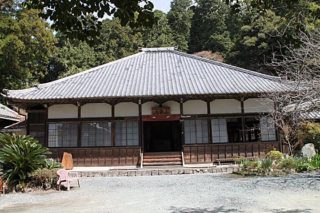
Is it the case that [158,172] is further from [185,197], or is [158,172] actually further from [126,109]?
[185,197]

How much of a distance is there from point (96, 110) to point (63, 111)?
174 cm

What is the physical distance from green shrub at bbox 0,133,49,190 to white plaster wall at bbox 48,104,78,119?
20.0 feet

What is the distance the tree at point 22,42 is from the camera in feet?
77.0

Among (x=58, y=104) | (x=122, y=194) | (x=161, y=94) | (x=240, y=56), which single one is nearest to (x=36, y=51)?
(x=58, y=104)

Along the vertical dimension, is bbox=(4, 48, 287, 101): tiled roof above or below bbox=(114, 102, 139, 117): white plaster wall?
above

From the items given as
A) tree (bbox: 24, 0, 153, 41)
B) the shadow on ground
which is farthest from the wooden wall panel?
tree (bbox: 24, 0, 153, 41)

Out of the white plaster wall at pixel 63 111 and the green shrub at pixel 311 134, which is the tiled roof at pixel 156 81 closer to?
the white plaster wall at pixel 63 111

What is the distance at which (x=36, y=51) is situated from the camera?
2559 cm

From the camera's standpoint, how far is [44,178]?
12.6 m

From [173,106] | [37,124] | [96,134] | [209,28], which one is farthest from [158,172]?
[209,28]

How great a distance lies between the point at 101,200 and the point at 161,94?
28.2ft

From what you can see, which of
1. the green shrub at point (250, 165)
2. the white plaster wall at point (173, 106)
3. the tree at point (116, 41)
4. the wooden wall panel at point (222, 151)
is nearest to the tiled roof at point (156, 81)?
the white plaster wall at point (173, 106)

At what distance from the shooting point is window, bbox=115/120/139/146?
18.9m

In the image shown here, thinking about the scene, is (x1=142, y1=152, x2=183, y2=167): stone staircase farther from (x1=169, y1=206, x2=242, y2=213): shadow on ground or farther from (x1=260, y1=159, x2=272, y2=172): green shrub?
(x1=169, y1=206, x2=242, y2=213): shadow on ground
